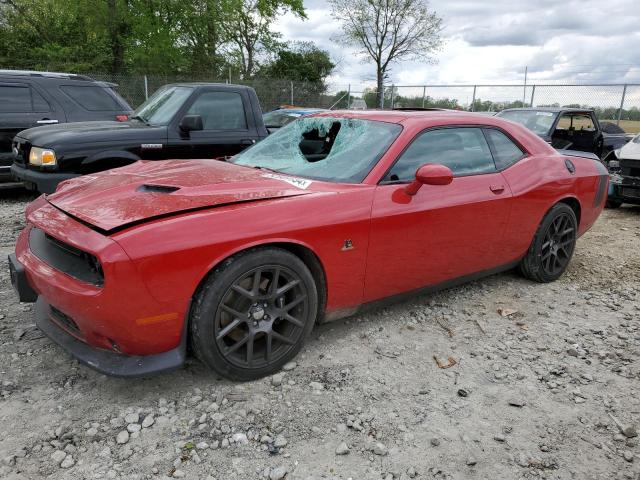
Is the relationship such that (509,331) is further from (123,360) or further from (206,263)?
(123,360)

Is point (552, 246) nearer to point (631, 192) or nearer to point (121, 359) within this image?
point (121, 359)

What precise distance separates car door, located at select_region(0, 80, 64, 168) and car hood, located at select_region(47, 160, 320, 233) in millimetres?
4145

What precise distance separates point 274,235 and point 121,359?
94 cm

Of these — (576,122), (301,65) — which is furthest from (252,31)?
(576,122)

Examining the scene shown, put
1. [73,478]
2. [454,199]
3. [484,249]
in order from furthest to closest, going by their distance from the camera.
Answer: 1. [484,249]
2. [454,199]
3. [73,478]

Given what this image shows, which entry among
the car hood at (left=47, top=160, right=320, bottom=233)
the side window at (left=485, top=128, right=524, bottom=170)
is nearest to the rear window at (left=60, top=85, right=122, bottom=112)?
the car hood at (left=47, top=160, right=320, bottom=233)

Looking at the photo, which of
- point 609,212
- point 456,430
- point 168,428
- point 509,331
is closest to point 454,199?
point 509,331

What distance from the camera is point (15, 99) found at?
21.7 ft

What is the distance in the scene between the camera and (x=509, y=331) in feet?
11.3

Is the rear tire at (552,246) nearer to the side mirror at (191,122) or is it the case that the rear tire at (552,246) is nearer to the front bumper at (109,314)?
the front bumper at (109,314)

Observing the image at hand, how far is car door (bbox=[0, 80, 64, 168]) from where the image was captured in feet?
21.1

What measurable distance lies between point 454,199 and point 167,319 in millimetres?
2032

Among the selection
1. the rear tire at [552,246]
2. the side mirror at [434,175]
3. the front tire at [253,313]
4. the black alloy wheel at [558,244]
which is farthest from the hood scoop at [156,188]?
the black alloy wheel at [558,244]

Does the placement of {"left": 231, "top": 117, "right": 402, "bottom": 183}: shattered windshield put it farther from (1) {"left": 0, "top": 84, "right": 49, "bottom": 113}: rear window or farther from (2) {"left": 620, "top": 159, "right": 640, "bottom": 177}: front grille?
(2) {"left": 620, "top": 159, "right": 640, "bottom": 177}: front grille
